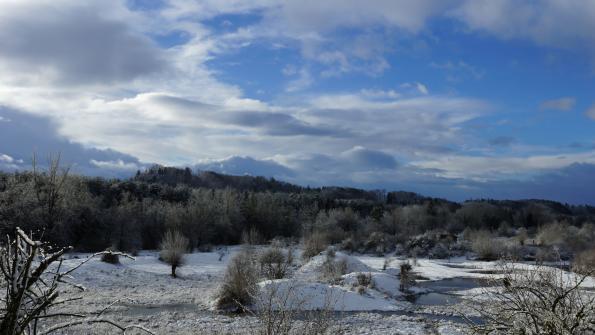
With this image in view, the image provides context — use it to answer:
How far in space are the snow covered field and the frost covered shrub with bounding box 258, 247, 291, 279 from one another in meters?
1.39

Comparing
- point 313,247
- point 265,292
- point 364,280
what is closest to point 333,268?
point 364,280

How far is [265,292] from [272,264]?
7807 mm

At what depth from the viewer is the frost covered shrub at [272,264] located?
25291 mm

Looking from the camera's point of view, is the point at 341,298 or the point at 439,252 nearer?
the point at 341,298

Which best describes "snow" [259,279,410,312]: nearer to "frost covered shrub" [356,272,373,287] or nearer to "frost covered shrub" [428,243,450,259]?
"frost covered shrub" [356,272,373,287]

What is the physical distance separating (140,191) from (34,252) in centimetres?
6999

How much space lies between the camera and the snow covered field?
16.8 m

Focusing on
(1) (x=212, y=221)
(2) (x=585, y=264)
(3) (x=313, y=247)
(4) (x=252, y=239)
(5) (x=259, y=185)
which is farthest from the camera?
(5) (x=259, y=185)

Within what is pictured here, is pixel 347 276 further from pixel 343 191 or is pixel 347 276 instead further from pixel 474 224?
pixel 343 191

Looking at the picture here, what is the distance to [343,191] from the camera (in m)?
129

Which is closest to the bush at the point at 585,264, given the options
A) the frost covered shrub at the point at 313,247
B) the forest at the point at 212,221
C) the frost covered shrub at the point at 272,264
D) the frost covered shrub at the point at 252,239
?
the forest at the point at 212,221

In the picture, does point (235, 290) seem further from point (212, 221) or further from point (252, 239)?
point (212, 221)

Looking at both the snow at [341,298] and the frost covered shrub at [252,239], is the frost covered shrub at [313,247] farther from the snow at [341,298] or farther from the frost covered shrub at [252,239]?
the snow at [341,298]

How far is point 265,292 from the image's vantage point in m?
19.9
